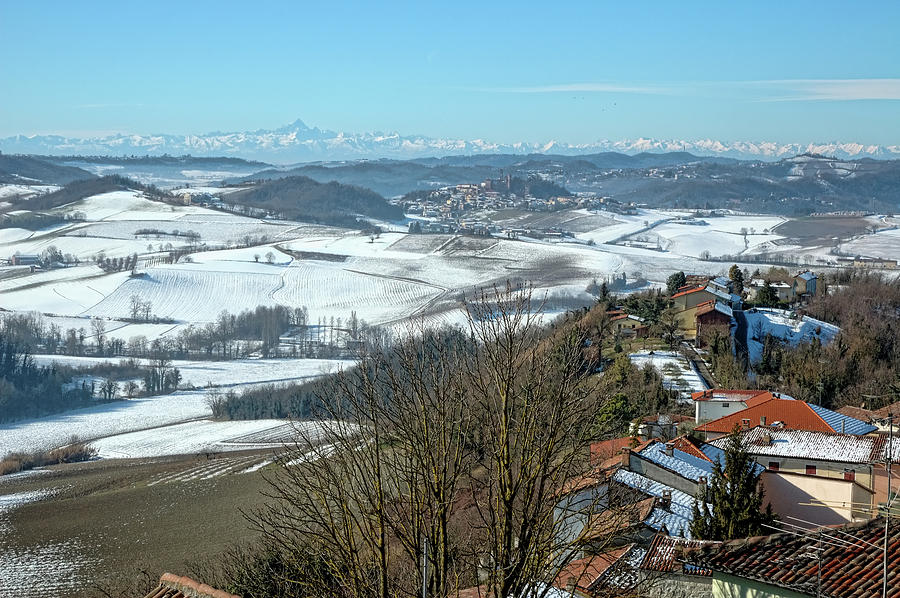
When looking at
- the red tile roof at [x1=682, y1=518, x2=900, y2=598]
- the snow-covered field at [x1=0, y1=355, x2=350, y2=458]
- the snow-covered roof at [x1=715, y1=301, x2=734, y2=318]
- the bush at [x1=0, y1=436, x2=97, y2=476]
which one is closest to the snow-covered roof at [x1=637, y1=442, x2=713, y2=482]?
the red tile roof at [x1=682, y1=518, x2=900, y2=598]

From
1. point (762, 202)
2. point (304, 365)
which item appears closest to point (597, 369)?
point (304, 365)

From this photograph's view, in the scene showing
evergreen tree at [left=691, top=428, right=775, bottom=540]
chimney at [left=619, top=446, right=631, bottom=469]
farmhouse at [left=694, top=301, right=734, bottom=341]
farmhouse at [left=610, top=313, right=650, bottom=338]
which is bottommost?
farmhouse at [left=610, top=313, right=650, bottom=338]

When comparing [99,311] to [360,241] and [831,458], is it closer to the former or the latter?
[360,241]

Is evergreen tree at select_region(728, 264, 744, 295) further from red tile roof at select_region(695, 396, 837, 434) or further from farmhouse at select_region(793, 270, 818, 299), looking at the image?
red tile roof at select_region(695, 396, 837, 434)

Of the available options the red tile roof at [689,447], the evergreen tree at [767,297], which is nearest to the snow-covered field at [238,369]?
the evergreen tree at [767,297]

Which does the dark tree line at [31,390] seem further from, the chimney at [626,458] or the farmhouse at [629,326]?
the chimney at [626,458]

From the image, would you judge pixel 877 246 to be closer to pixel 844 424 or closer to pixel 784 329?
pixel 784 329
